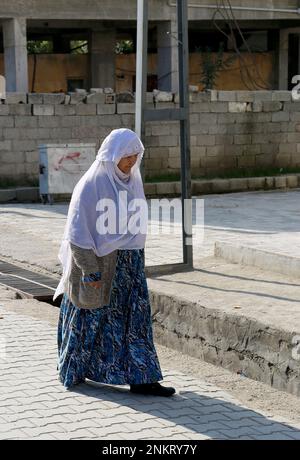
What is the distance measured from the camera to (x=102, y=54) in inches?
859

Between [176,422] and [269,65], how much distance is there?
19.9 m

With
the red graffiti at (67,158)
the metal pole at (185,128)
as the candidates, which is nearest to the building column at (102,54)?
the red graffiti at (67,158)

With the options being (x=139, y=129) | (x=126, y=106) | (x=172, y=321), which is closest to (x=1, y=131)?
(x=126, y=106)

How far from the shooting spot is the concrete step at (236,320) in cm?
559

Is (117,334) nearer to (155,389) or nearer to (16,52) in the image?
(155,389)

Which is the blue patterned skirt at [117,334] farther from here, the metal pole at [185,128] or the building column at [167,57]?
the building column at [167,57]

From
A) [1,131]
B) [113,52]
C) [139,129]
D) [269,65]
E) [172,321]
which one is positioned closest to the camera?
[172,321]

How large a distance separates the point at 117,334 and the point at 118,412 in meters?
0.51

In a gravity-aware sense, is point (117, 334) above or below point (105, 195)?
below

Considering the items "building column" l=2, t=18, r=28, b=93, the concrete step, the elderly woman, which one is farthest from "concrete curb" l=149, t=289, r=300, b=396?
"building column" l=2, t=18, r=28, b=93

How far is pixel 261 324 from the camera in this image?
5.73m

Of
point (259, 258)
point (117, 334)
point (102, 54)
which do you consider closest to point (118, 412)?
point (117, 334)
